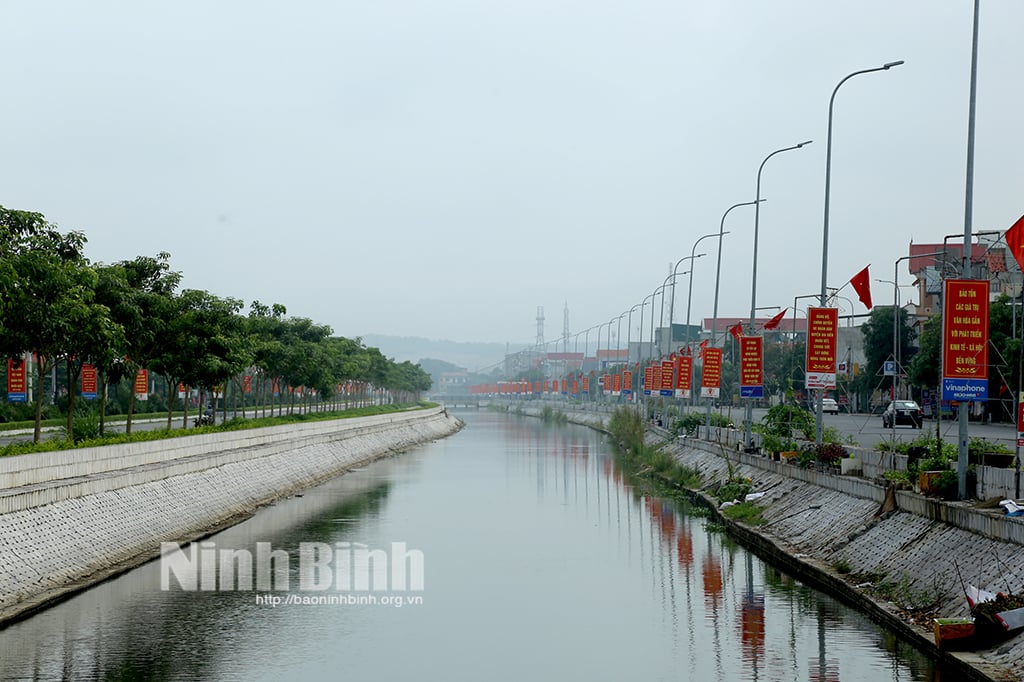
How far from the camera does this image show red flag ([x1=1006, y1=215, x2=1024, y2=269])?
22.5 metres

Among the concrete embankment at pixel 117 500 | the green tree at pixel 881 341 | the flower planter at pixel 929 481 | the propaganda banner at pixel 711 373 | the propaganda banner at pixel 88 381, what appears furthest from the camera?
the green tree at pixel 881 341

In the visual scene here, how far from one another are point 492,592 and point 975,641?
523 inches

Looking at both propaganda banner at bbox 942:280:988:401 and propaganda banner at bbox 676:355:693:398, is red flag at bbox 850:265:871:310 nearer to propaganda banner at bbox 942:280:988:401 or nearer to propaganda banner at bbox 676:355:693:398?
propaganda banner at bbox 942:280:988:401

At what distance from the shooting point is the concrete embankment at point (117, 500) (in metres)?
25.3

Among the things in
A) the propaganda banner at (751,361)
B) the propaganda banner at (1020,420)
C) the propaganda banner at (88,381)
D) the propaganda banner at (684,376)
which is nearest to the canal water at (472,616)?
the propaganda banner at (1020,420)

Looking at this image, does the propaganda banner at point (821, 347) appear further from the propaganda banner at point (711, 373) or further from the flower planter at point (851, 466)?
the propaganda banner at point (711, 373)

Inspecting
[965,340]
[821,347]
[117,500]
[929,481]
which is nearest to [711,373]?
[821,347]

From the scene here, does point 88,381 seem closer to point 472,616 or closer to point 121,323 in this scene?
point 121,323

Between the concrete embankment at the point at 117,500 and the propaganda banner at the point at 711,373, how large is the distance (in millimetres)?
19523

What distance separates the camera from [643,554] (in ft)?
120

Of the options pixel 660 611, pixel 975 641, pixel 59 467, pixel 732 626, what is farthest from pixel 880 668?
pixel 59 467

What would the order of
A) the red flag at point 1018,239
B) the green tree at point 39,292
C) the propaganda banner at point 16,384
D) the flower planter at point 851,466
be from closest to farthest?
the red flag at point 1018,239 → the green tree at point 39,292 → the flower planter at point 851,466 → the propaganda banner at point 16,384

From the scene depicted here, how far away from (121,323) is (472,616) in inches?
813

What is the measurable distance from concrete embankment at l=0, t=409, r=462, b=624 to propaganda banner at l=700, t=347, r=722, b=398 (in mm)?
19523
